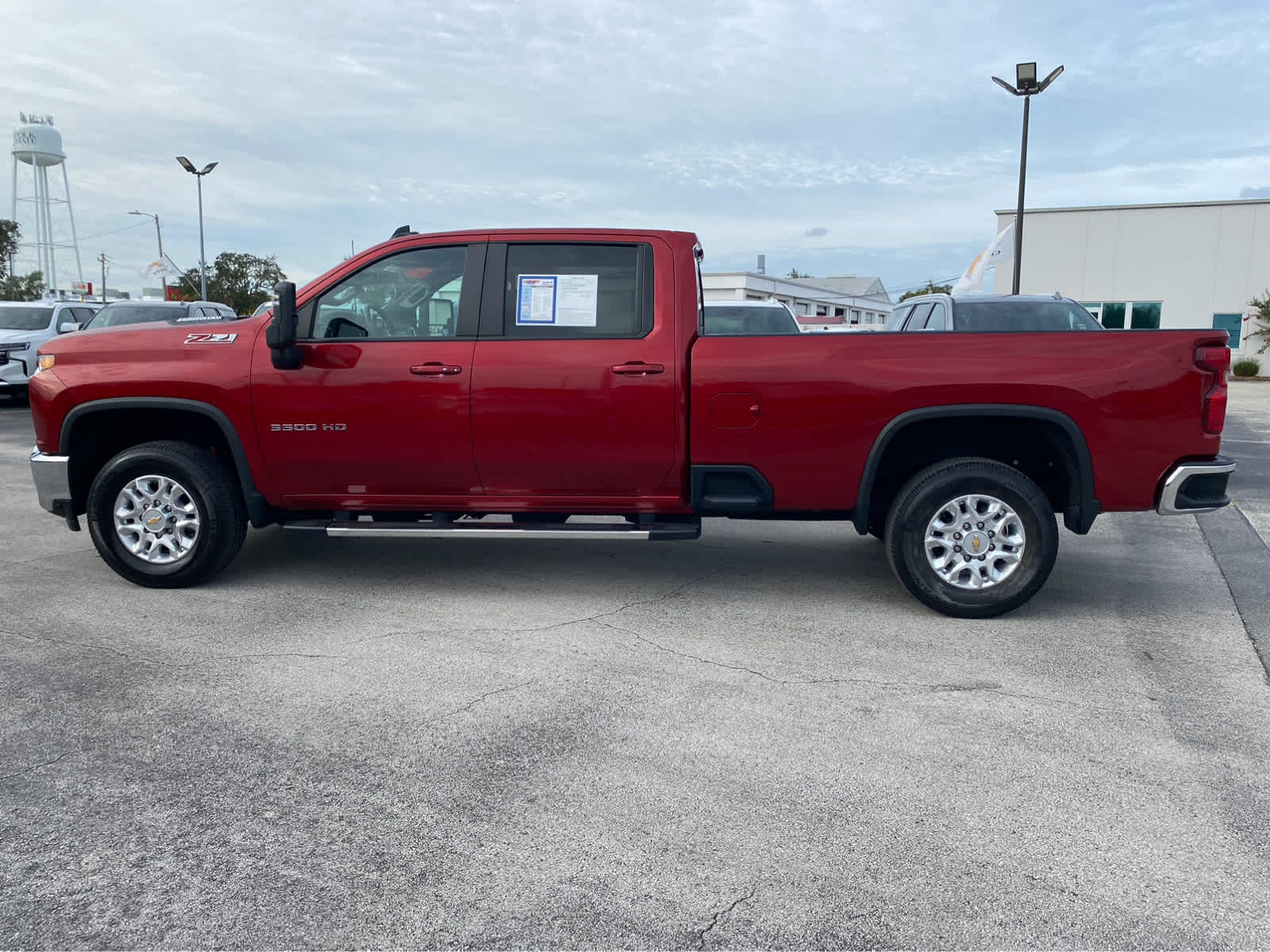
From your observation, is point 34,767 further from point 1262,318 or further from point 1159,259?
point 1262,318

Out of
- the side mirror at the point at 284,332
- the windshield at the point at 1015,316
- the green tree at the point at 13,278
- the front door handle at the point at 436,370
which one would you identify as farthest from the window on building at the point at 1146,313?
the green tree at the point at 13,278

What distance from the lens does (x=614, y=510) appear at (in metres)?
5.48

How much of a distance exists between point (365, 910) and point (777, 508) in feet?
10.6

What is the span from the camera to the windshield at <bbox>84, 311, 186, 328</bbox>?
1630cm

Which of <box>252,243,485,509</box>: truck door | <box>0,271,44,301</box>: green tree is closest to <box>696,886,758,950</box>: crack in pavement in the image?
<box>252,243,485,509</box>: truck door

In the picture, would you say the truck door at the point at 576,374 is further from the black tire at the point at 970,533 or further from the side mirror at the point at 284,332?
the black tire at the point at 970,533

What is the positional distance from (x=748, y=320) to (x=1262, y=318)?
95.8ft

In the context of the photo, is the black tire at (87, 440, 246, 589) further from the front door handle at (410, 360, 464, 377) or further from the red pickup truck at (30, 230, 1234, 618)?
the front door handle at (410, 360, 464, 377)

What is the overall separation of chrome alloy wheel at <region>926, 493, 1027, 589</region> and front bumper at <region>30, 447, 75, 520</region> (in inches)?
186

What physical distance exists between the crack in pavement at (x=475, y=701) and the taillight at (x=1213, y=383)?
140 inches

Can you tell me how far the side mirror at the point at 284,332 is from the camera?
16.9 feet

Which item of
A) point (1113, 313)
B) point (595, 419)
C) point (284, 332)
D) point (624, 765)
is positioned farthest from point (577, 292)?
point (1113, 313)

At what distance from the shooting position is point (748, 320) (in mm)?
12352

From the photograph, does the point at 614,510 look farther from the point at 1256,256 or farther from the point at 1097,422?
the point at 1256,256
